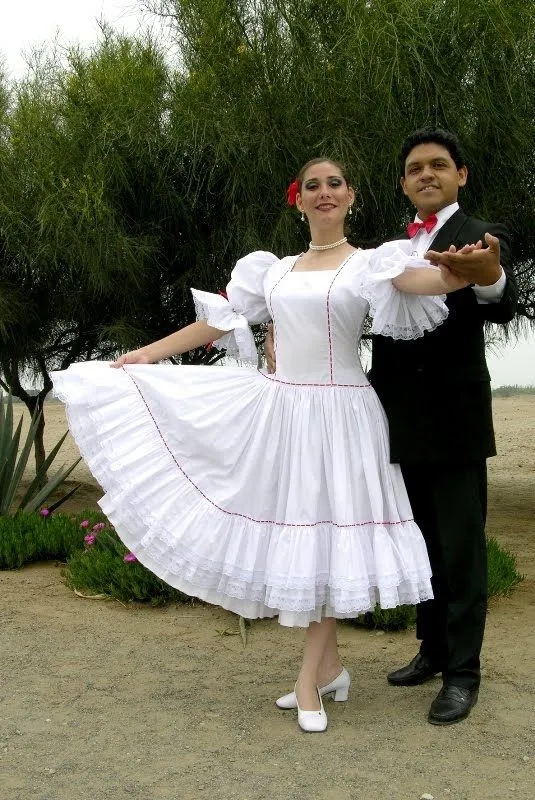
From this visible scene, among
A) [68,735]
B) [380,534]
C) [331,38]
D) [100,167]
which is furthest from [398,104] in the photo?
[68,735]

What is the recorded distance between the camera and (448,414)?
141 inches

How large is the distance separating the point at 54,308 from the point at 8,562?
362cm

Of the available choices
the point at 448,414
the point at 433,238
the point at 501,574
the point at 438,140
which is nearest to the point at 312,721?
the point at 448,414

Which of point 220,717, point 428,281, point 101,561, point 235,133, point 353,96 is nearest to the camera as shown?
point 428,281

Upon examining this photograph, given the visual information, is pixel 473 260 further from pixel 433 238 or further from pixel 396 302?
pixel 433 238

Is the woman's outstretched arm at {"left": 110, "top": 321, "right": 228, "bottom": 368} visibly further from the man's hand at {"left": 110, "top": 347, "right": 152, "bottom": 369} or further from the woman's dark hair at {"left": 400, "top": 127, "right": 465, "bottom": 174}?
the woman's dark hair at {"left": 400, "top": 127, "right": 465, "bottom": 174}

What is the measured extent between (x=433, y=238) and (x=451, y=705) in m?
1.77

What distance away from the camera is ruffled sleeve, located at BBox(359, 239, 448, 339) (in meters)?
3.34

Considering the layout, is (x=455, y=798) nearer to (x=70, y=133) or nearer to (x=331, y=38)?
(x=331, y=38)

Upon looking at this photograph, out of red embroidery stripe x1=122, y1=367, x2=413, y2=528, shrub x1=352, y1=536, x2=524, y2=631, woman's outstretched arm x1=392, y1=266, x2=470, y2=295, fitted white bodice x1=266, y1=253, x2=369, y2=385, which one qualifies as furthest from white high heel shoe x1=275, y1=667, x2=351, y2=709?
woman's outstretched arm x1=392, y1=266, x2=470, y2=295

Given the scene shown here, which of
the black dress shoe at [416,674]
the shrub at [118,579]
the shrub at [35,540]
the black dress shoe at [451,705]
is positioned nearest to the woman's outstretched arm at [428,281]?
the black dress shoe at [451,705]

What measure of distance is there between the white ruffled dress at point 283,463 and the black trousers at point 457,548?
0.62ft

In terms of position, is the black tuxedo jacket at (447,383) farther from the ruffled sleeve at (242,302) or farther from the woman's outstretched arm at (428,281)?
the ruffled sleeve at (242,302)

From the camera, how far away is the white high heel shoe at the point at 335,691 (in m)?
3.80
